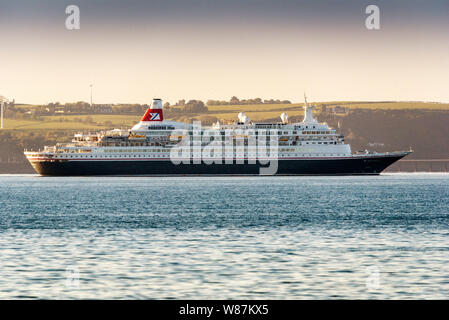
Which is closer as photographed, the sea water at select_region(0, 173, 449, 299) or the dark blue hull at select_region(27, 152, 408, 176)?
the sea water at select_region(0, 173, 449, 299)

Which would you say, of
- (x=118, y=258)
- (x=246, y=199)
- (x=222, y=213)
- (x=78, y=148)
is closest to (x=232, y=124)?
(x=78, y=148)

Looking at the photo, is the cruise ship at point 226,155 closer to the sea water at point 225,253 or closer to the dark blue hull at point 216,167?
the dark blue hull at point 216,167

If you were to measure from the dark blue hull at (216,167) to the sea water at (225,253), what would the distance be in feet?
262

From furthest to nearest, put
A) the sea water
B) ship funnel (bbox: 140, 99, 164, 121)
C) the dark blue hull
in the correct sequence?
ship funnel (bbox: 140, 99, 164, 121), the dark blue hull, the sea water

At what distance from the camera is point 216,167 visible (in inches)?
5837

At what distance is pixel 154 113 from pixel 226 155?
26515mm

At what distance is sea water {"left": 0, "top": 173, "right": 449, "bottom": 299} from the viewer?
25266 millimetres

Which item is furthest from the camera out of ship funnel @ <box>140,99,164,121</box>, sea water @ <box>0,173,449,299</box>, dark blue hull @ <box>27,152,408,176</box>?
ship funnel @ <box>140,99,164,121</box>

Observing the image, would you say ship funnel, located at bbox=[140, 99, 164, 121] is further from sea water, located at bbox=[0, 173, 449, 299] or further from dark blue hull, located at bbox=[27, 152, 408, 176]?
sea water, located at bbox=[0, 173, 449, 299]

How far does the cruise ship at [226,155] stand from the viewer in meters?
146

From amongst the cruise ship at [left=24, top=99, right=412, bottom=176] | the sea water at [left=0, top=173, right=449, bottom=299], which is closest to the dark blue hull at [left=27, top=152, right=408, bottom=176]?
the cruise ship at [left=24, top=99, right=412, bottom=176]

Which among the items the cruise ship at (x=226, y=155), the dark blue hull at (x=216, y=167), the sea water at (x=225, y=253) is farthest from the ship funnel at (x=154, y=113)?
the sea water at (x=225, y=253)
